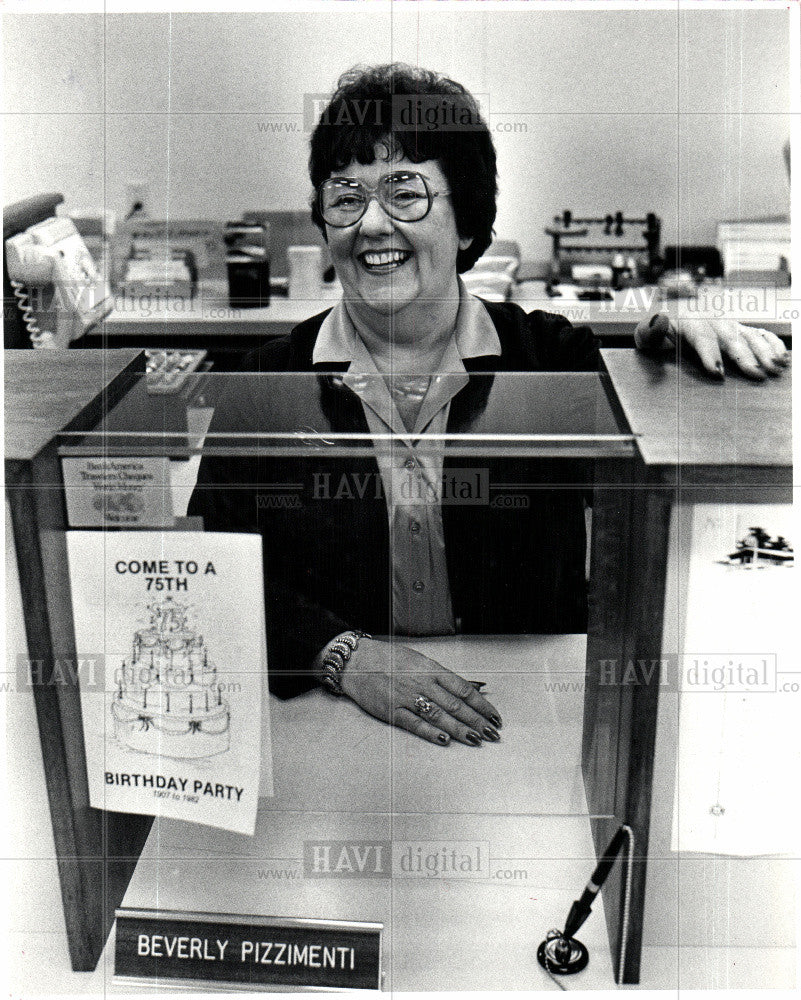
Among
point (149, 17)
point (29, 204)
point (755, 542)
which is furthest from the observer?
point (29, 204)

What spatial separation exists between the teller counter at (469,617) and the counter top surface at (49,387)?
0.09 feet

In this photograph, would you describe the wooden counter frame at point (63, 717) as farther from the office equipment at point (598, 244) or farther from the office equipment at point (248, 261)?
the office equipment at point (598, 244)

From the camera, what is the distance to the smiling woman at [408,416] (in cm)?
111

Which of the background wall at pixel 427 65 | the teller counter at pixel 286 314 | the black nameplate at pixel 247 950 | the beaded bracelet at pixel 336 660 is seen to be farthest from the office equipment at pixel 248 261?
the black nameplate at pixel 247 950

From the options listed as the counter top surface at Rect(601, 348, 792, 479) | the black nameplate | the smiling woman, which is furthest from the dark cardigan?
the black nameplate

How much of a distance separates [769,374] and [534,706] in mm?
384

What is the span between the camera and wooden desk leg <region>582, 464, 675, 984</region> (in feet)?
3.10

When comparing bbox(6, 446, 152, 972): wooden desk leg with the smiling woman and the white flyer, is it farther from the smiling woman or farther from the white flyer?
the smiling woman

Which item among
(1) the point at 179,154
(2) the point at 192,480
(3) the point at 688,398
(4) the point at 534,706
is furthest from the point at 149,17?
(4) the point at 534,706

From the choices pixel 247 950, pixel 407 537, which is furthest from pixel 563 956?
pixel 407 537

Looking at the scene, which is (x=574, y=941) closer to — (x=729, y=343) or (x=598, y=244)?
(x=729, y=343)

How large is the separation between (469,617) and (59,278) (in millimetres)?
652

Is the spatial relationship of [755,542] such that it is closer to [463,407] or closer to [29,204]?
Answer: [463,407]

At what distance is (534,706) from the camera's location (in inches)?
43.8
